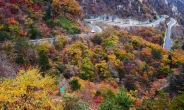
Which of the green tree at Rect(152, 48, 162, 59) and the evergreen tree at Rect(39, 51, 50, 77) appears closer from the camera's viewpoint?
the evergreen tree at Rect(39, 51, 50, 77)

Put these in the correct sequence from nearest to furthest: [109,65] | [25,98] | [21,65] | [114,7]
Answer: [25,98], [21,65], [109,65], [114,7]

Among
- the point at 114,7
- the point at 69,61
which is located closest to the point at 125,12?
the point at 114,7

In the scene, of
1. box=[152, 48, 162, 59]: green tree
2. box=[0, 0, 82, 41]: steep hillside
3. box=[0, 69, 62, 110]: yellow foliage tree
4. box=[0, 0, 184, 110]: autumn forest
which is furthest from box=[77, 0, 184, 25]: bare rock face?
box=[0, 69, 62, 110]: yellow foliage tree

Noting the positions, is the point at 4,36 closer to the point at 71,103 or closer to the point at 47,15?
the point at 47,15

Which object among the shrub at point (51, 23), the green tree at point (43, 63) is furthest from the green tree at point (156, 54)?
the green tree at point (43, 63)

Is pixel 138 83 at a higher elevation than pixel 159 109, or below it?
below

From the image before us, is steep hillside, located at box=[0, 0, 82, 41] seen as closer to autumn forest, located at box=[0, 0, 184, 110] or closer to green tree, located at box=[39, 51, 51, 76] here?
Answer: autumn forest, located at box=[0, 0, 184, 110]

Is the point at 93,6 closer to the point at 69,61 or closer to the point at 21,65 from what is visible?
the point at 69,61

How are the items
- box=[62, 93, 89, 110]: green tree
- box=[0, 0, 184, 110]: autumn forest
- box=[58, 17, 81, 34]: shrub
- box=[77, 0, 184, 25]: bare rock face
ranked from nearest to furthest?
box=[62, 93, 89, 110]: green tree → box=[0, 0, 184, 110]: autumn forest → box=[58, 17, 81, 34]: shrub → box=[77, 0, 184, 25]: bare rock face

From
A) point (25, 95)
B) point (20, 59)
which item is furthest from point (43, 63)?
point (25, 95)

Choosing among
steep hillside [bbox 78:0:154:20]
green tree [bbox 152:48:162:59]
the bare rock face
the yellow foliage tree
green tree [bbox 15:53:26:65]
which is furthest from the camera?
steep hillside [bbox 78:0:154:20]

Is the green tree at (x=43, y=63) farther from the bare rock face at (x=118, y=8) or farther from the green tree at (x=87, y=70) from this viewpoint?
the bare rock face at (x=118, y=8)
